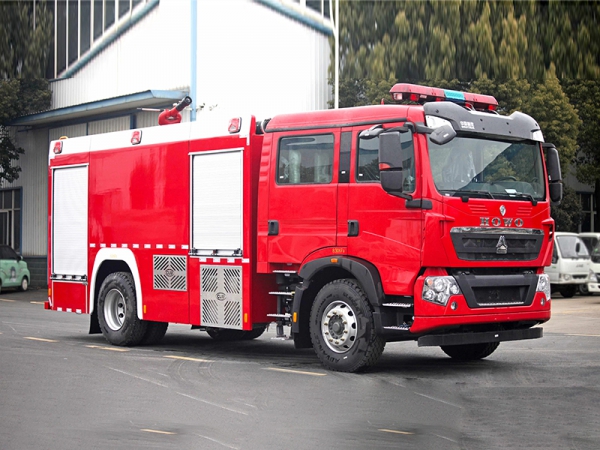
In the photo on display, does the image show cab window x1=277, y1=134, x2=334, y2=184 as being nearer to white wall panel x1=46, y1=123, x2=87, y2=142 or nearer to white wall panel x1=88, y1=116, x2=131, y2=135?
white wall panel x1=88, y1=116, x2=131, y2=135

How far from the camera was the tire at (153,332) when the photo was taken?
1523 cm

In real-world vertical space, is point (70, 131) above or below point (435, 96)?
above

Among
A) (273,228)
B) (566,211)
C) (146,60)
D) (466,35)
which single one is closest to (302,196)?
(273,228)

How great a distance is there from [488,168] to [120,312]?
19.9 feet

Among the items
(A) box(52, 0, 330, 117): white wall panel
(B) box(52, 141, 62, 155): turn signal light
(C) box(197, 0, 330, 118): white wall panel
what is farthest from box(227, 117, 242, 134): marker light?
(A) box(52, 0, 330, 117): white wall panel

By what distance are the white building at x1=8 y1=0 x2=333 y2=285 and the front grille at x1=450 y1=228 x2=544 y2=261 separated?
17.7 m

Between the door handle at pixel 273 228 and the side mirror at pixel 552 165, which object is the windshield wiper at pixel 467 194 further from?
the door handle at pixel 273 228

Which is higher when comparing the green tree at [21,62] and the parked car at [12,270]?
the green tree at [21,62]

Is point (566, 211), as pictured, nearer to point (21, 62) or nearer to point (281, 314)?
point (21, 62)

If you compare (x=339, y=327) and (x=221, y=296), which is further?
(x=221, y=296)

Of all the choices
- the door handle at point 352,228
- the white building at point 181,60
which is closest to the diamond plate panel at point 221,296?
the door handle at point 352,228

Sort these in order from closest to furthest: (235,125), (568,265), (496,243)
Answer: (496,243) → (235,125) → (568,265)

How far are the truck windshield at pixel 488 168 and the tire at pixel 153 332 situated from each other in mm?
5412

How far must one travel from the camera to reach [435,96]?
12453 millimetres
